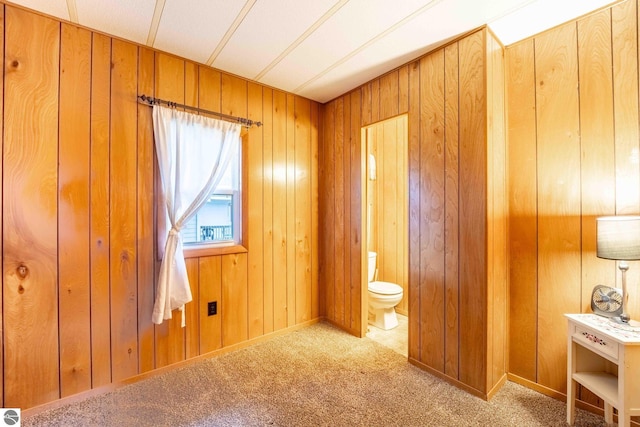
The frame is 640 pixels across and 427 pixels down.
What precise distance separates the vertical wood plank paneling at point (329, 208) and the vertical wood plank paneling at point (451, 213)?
1230 millimetres

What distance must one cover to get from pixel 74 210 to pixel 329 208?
6.85 ft

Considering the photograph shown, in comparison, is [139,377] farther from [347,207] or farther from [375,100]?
[375,100]

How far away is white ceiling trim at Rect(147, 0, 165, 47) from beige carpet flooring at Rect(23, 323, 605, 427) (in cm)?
242

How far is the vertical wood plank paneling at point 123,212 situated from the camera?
1.92 m

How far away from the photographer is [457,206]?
1952mm

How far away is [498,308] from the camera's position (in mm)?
1921

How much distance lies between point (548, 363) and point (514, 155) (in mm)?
1426

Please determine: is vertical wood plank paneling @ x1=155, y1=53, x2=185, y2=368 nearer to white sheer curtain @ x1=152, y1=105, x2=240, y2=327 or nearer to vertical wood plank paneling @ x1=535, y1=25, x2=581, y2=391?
white sheer curtain @ x1=152, y1=105, x2=240, y2=327

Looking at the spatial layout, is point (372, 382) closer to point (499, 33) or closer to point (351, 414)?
point (351, 414)

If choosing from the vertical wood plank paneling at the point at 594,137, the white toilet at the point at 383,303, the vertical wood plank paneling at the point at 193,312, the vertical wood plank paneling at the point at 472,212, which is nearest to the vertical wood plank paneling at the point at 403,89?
the vertical wood plank paneling at the point at 472,212

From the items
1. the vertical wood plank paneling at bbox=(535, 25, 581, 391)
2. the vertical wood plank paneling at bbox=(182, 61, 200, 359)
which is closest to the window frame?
the vertical wood plank paneling at bbox=(182, 61, 200, 359)

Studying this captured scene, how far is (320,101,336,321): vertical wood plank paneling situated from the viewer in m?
2.99

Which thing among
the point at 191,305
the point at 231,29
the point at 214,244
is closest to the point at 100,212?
the point at 214,244

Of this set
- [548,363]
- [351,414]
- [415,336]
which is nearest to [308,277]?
[415,336]
